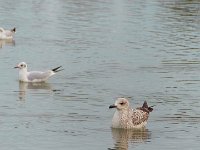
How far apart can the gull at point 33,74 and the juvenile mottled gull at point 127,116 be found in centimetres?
636

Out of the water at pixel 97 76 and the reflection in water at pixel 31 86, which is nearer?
the water at pixel 97 76

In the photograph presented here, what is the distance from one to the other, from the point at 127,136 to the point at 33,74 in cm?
731

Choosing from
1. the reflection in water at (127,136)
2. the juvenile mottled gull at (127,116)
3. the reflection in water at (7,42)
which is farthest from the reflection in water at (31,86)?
the reflection in water at (7,42)

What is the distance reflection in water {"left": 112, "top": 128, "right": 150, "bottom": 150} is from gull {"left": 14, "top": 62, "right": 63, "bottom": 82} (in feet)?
21.7

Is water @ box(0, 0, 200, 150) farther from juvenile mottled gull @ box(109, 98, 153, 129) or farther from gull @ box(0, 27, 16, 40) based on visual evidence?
gull @ box(0, 27, 16, 40)

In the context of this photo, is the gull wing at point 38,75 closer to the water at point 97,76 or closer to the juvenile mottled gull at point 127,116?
the water at point 97,76

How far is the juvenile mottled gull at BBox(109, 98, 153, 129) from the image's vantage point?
19.0 metres

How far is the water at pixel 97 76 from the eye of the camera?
18344 millimetres

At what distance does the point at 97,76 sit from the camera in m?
26.2

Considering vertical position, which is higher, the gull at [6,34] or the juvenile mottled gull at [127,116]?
the gull at [6,34]

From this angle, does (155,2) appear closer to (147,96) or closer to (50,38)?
(50,38)

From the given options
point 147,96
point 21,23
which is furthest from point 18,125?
point 21,23

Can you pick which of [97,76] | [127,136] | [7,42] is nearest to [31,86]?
[97,76]

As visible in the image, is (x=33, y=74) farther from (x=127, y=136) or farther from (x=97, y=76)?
(x=127, y=136)
